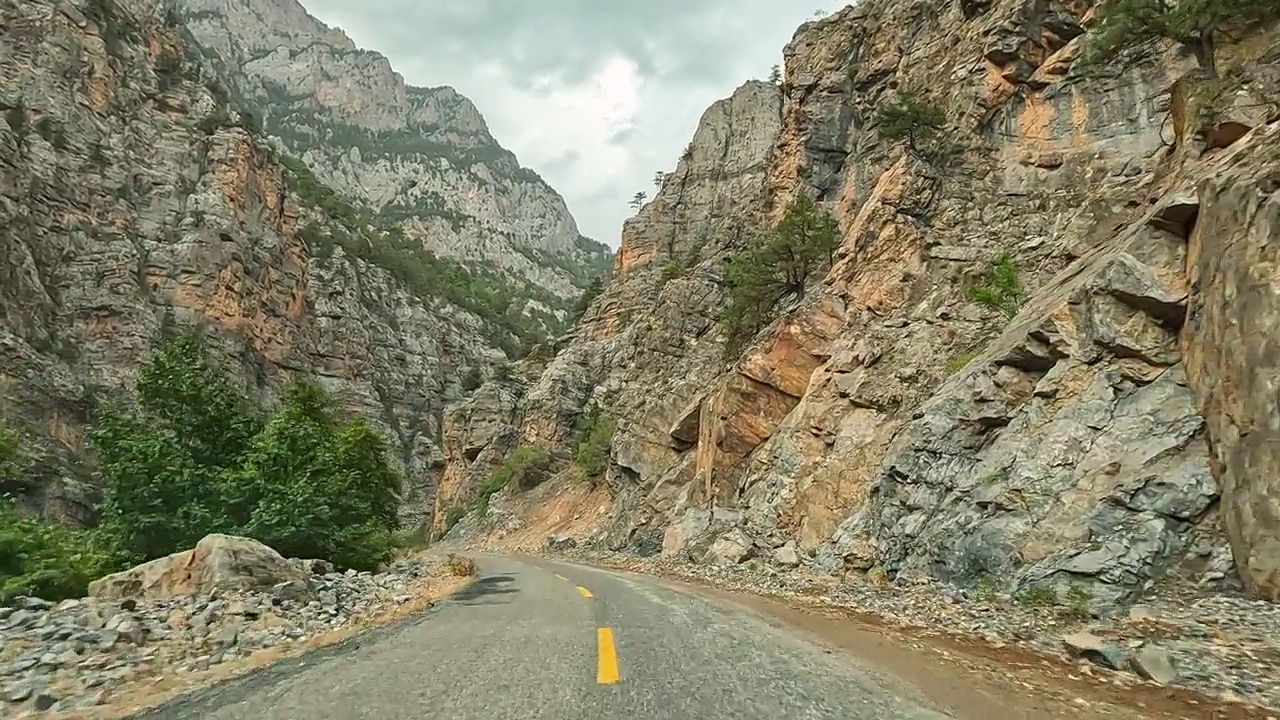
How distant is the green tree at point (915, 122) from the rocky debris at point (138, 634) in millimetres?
25242

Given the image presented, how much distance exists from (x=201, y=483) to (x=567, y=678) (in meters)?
16.2

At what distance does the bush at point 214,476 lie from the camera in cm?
1670

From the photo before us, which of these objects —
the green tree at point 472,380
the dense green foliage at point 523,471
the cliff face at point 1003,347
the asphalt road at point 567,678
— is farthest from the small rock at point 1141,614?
the green tree at point 472,380

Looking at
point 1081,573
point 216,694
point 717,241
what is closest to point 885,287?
point 1081,573

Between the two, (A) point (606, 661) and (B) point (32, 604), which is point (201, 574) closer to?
(B) point (32, 604)

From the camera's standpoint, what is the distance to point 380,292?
93500 mm

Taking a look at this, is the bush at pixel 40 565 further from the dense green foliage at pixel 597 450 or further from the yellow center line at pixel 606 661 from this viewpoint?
the dense green foliage at pixel 597 450

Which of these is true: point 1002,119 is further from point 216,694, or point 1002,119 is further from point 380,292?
point 380,292

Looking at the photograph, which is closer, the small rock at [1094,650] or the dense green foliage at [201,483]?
the small rock at [1094,650]

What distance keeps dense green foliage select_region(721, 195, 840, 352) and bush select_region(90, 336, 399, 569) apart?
20481mm

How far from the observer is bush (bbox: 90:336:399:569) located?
16.7 m

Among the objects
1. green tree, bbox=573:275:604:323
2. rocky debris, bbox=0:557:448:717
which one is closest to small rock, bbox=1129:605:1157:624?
rocky debris, bbox=0:557:448:717

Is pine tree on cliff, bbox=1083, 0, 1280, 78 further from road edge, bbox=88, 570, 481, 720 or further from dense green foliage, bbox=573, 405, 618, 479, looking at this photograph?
dense green foliage, bbox=573, 405, 618, 479

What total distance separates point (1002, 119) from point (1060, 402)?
54.8 ft
